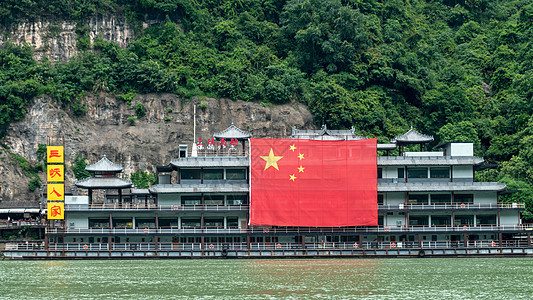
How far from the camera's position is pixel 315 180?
82375mm

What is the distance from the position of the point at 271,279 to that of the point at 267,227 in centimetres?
2264

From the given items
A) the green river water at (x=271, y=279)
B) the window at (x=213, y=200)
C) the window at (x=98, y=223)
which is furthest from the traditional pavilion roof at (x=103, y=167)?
the green river water at (x=271, y=279)

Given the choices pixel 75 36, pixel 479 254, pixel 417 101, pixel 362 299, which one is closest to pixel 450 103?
pixel 417 101

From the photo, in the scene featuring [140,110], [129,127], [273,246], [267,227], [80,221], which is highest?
[140,110]

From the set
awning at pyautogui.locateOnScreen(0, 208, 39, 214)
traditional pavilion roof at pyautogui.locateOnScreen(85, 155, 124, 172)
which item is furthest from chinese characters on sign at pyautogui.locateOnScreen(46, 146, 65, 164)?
awning at pyautogui.locateOnScreen(0, 208, 39, 214)

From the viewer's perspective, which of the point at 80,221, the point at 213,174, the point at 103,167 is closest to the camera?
the point at 80,221

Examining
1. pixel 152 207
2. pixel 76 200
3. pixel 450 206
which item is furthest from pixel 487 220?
pixel 76 200

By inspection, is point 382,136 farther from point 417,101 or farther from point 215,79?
point 215,79

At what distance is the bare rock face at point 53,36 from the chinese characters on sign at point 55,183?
3186cm

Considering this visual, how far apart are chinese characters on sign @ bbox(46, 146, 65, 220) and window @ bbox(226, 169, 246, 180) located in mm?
14036

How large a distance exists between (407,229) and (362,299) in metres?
33.1

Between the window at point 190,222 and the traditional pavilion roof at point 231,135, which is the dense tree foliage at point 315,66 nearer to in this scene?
the traditional pavilion roof at point 231,135

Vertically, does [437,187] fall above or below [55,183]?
below

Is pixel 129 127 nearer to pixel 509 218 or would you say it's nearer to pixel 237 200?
pixel 237 200
